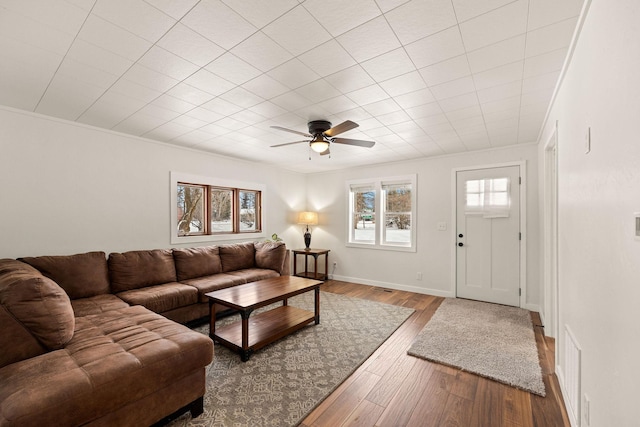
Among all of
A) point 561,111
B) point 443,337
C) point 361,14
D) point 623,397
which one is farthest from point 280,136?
point 623,397

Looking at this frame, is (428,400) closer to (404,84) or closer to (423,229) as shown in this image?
(404,84)

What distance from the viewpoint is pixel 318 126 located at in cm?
304

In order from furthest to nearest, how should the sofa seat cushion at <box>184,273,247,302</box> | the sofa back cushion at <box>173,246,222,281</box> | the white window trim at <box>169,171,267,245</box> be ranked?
the white window trim at <box>169,171,267,245</box>, the sofa back cushion at <box>173,246,222,281</box>, the sofa seat cushion at <box>184,273,247,302</box>

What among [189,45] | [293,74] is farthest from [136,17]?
[293,74]

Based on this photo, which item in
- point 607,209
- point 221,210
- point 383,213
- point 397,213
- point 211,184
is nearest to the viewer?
point 607,209

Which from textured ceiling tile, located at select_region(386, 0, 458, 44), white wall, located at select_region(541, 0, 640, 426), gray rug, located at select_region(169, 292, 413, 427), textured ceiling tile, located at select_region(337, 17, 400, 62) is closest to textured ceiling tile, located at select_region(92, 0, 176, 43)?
textured ceiling tile, located at select_region(337, 17, 400, 62)

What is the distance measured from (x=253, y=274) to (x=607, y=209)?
3.74 m

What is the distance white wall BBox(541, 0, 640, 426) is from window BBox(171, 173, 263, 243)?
4.45m

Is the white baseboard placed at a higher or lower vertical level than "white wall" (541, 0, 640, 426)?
lower

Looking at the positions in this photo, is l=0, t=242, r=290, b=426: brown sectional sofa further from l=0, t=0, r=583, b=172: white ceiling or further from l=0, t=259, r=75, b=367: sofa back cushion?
l=0, t=0, r=583, b=172: white ceiling

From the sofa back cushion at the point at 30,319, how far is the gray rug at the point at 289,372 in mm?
932

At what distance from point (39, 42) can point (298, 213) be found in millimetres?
4798

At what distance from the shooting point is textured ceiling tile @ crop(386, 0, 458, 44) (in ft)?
4.66

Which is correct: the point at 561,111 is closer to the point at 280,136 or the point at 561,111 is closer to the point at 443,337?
the point at 443,337
